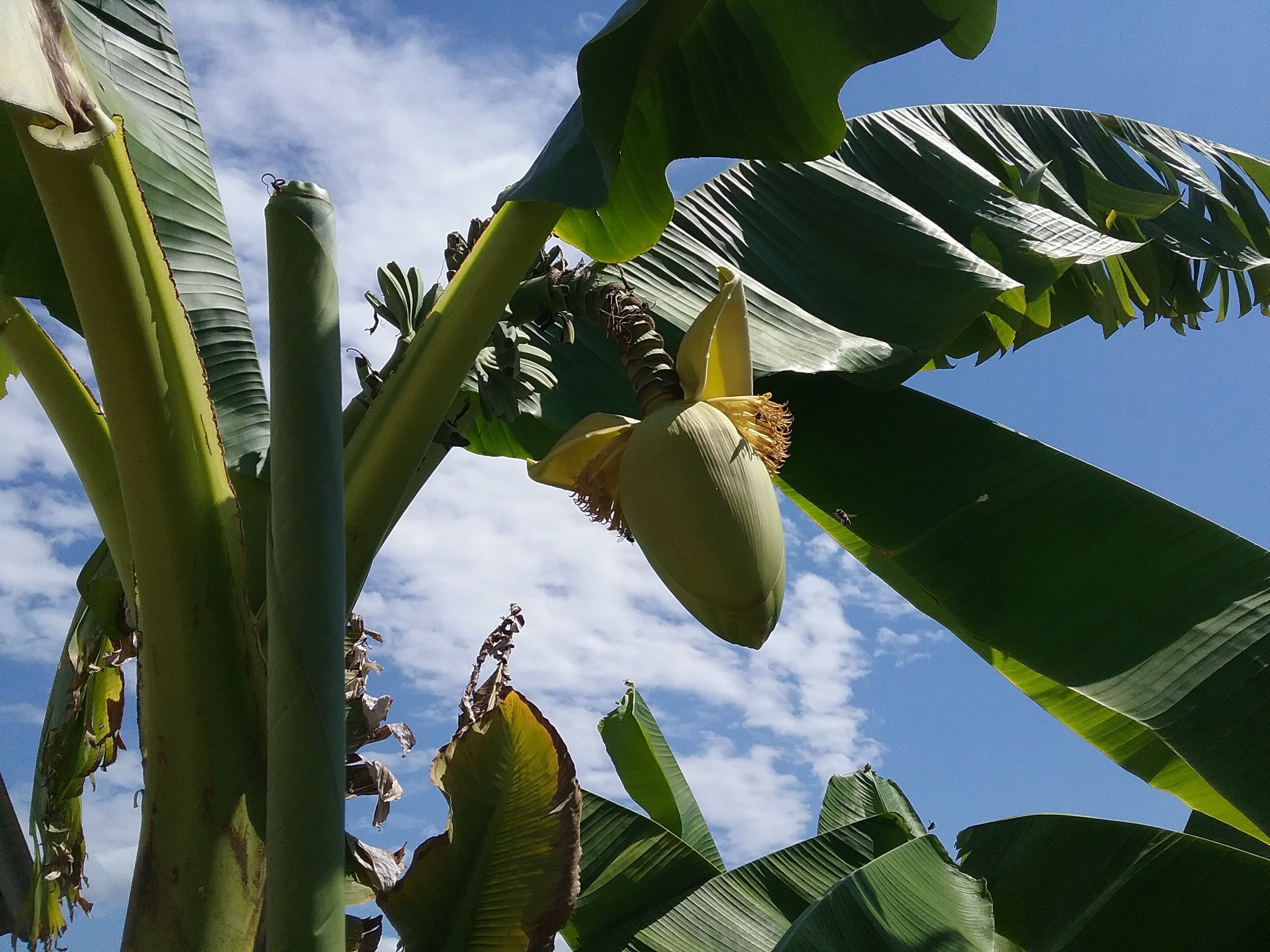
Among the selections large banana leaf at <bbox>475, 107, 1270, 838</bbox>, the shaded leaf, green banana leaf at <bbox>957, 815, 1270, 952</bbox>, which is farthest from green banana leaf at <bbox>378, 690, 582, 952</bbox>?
green banana leaf at <bbox>957, 815, 1270, 952</bbox>

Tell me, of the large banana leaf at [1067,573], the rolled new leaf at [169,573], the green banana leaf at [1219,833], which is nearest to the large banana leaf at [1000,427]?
the large banana leaf at [1067,573]

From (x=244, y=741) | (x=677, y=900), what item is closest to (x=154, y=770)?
(x=244, y=741)

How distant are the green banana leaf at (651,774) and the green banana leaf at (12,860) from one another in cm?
133

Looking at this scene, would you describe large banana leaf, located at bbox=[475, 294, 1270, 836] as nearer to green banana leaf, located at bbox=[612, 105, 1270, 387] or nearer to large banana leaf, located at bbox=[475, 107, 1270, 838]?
large banana leaf, located at bbox=[475, 107, 1270, 838]

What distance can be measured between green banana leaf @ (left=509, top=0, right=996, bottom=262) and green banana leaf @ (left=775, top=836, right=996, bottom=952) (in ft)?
2.84

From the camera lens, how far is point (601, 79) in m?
0.95

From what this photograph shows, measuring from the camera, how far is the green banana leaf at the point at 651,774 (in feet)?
7.72

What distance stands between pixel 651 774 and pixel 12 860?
1.38m

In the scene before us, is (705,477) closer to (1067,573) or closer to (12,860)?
(1067,573)

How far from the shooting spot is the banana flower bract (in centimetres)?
92

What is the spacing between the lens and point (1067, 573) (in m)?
1.25

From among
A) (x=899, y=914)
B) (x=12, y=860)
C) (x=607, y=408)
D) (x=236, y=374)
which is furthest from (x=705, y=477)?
(x=12, y=860)

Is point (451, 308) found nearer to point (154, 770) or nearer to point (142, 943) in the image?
point (154, 770)

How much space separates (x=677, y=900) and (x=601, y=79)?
1238 millimetres
